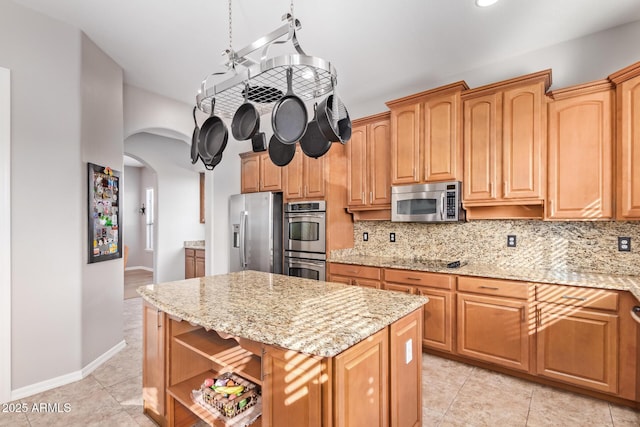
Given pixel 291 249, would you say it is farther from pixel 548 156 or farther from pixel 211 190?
pixel 548 156

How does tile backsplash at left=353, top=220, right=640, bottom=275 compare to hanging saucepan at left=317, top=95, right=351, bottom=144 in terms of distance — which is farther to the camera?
tile backsplash at left=353, top=220, right=640, bottom=275

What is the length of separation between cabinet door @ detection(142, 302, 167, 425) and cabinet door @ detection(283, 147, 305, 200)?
2268 mm

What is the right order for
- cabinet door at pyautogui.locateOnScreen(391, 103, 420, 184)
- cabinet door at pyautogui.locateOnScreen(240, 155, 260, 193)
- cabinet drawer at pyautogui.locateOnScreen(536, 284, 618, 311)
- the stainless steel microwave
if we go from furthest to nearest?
1. cabinet door at pyautogui.locateOnScreen(240, 155, 260, 193)
2. cabinet door at pyautogui.locateOnScreen(391, 103, 420, 184)
3. the stainless steel microwave
4. cabinet drawer at pyautogui.locateOnScreen(536, 284, 618, 311)

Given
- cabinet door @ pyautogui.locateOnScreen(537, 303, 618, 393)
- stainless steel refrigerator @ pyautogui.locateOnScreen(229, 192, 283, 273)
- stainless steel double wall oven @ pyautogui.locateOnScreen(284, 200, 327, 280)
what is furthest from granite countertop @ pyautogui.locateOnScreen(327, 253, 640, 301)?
stainless steel refrigerator @ pyautogui.locateOnScreen(229, 192, 283, 273)

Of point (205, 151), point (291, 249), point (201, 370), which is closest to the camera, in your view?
point (205, 151)

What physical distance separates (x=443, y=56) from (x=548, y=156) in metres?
1.33

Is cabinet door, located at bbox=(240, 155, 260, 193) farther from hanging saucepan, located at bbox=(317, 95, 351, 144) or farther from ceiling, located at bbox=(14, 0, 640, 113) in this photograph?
hanging saucepan, located at bbox=(317, 95, 351, 144)

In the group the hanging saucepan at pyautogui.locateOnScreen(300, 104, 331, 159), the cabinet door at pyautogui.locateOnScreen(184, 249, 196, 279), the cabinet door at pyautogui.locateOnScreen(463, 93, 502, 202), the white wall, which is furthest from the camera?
the cabinet door at pyautogui.locateOnScreen(184, 249, 196, 279)

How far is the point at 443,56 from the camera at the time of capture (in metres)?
3.02

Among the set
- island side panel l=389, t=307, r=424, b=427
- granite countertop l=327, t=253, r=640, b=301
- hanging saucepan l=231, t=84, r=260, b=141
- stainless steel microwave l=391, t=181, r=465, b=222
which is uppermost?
hanging saucepan l=231, t=84, r=260, b=141

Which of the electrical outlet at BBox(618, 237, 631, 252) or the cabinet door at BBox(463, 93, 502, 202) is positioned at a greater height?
the cabinet door at BBox(463, 93, 502, 202)

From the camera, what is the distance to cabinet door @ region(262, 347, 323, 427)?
117cm

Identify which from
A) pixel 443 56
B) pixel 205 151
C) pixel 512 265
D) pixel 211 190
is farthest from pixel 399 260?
pixel 211 190

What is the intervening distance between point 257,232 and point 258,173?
908 mm
